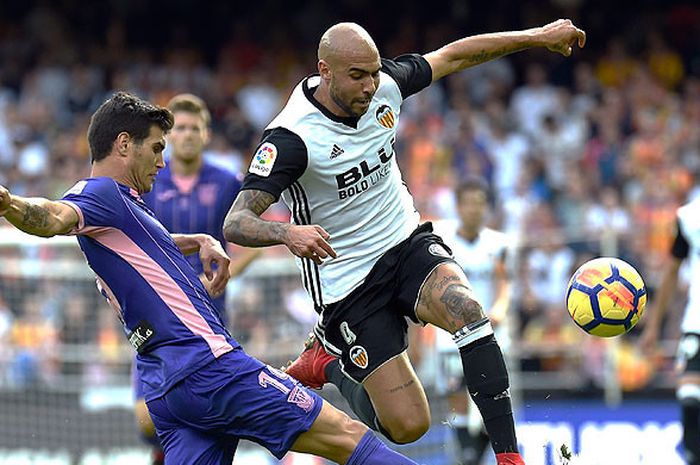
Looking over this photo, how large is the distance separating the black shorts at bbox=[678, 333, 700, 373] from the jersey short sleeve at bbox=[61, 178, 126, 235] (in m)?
4.83

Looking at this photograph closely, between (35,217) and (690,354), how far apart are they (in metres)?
5.37

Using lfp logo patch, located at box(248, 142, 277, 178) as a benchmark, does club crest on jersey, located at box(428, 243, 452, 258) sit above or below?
below

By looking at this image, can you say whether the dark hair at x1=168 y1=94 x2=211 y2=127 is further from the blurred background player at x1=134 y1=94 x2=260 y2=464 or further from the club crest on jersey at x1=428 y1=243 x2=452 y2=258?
the club crest on jersey at x1=428 y1=243 x2=452 y2=258

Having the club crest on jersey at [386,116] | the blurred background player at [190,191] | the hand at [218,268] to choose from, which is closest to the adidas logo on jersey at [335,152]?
the club crest on jersey at [386,116]

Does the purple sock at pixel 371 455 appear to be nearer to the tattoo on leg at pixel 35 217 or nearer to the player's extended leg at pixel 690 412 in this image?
the tattoo on leg at pixel 35 217

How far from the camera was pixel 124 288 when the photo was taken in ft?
18.8

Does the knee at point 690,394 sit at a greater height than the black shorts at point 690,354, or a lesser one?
lesser

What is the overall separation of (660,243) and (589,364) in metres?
1.55

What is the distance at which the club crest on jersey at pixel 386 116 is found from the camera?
7.00 m

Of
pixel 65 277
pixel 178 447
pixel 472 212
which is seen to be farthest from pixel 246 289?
pixel 178 447

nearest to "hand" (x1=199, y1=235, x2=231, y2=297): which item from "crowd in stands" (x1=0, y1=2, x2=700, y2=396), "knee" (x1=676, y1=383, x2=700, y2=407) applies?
"knee" (x1=676, y1=383, x2=700, y2=407)

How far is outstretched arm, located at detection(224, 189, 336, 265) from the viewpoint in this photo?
584cm

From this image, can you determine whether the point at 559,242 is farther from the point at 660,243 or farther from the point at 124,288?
the point at 124,288

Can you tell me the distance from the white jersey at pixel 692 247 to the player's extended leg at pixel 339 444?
3865 mm
